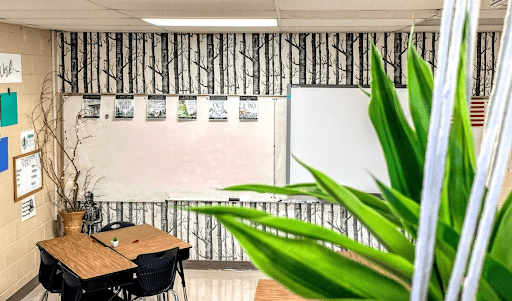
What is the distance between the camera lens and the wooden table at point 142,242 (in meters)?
4.91

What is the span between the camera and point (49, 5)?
12.6 feet

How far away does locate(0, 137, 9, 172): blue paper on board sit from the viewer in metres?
5.20

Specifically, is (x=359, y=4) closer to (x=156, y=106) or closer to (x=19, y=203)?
(x=156, y=106)

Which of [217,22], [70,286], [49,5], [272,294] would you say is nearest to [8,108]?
[49,5]

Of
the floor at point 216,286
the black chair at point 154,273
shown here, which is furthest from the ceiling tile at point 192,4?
the floor at point 216,286

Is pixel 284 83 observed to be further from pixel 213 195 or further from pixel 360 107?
pixel 213 195

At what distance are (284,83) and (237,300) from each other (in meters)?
2.39

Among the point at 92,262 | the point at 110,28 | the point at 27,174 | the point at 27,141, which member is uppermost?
the point at 110,28

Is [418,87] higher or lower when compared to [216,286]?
higher

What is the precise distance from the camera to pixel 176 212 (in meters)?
6.57

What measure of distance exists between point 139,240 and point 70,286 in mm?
995

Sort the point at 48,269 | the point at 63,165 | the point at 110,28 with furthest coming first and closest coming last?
the point at 63,165, the point at 110,28, the point at 48,269

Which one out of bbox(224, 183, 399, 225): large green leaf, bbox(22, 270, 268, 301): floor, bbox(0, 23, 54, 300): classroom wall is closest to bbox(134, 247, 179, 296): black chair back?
bbox(22, 270, 268, 301): floor

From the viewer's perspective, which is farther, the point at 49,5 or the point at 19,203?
the point at 19,203
